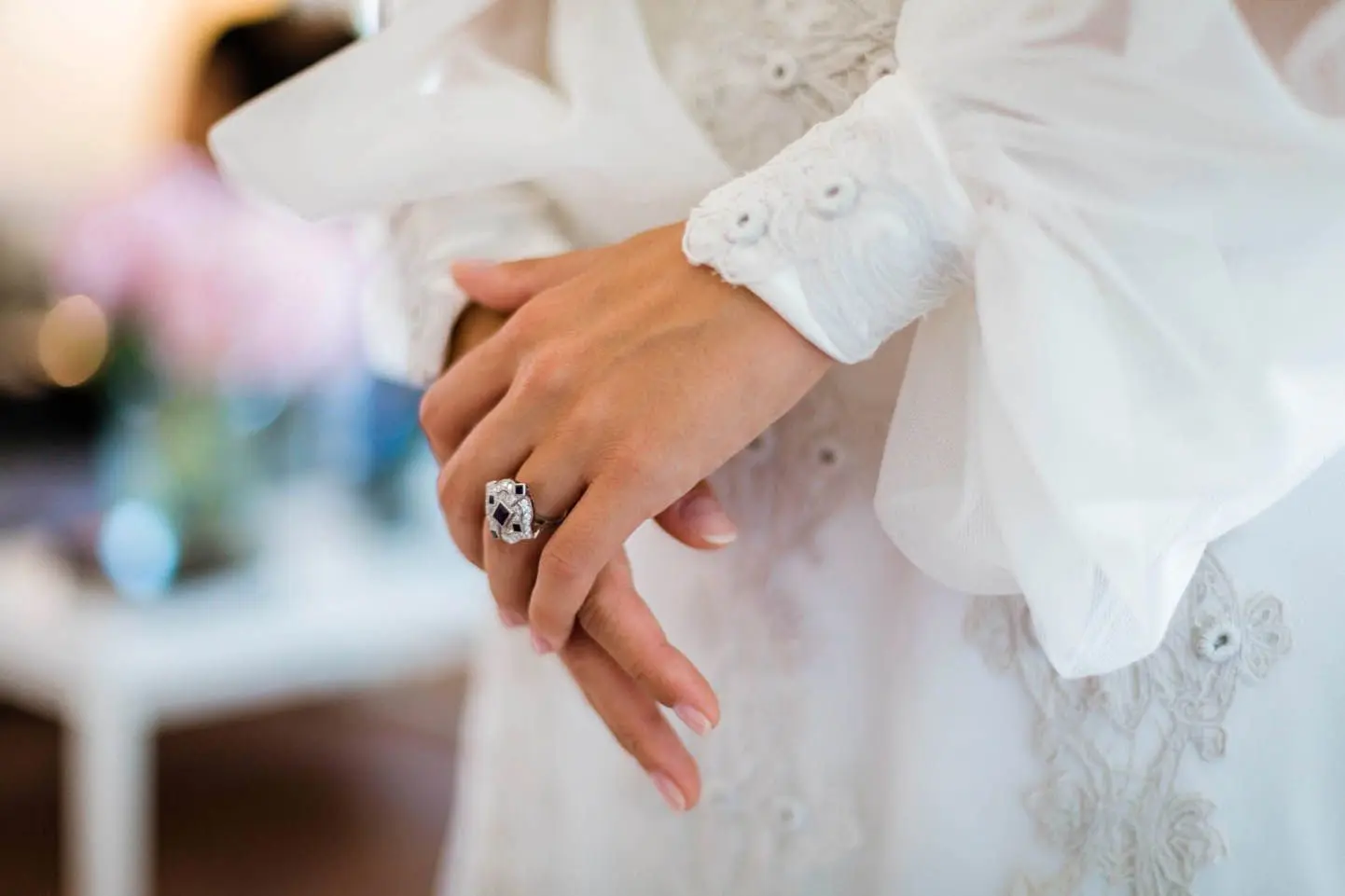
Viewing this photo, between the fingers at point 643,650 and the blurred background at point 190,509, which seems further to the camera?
the blurred background at point 190,509

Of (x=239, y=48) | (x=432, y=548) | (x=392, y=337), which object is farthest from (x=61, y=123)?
(x=392, y=337)

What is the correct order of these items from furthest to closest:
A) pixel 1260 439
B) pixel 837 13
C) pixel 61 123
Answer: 1. pixel 61 123
2. pixel 837 13
3. pixel 1260 439

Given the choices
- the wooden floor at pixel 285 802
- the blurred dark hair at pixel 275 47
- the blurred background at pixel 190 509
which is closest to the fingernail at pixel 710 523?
the blurred background at pixel 190 509

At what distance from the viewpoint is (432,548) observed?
184 centimetres

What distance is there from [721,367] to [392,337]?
1.12 ft

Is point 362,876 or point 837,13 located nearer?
point 837,13

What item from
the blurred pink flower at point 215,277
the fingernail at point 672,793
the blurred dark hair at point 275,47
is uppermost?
the fingernail at point 672,793

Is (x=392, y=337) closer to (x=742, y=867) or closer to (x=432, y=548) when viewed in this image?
(x=742, y=867)

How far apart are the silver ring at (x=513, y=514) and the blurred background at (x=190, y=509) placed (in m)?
1.15

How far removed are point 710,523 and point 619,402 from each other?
0.10 meters

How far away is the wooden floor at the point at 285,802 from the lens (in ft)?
5.62

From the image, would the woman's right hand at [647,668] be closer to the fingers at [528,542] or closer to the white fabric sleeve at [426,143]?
the fingers at [528,542]

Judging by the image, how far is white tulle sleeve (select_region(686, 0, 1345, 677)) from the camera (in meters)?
0.39

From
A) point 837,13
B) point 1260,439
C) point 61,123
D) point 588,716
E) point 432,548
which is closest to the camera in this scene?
point 1260,439
